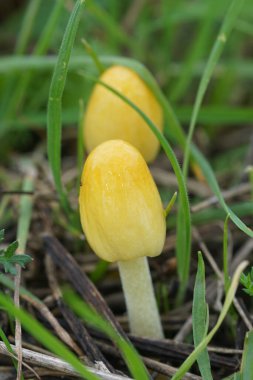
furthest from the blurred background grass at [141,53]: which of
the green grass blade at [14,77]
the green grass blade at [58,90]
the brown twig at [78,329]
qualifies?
the brown twig at [78,329]

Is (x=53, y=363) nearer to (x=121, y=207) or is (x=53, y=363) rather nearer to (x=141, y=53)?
(x=121, y=207)

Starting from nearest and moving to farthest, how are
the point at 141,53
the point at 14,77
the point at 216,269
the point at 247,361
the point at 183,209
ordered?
the point at 247,361
the point at 183,209
the point at 216,269
the point at 14,77
the point at 141,53

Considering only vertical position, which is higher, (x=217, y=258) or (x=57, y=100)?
(x=57, y=100)

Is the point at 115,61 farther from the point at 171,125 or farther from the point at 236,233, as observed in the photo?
the point at 236,233

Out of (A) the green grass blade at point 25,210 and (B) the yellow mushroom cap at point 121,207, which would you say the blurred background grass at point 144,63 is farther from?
(B) the yellow mushroom cap at point 121,207

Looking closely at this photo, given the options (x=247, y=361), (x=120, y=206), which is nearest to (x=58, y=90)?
(x=120, y=206)

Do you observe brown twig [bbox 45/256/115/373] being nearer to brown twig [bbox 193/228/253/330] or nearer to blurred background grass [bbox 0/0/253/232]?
brown twig [bbox 193/228/253/330]

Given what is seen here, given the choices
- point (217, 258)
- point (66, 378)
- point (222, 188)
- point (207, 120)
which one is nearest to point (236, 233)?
point (217, 258)
